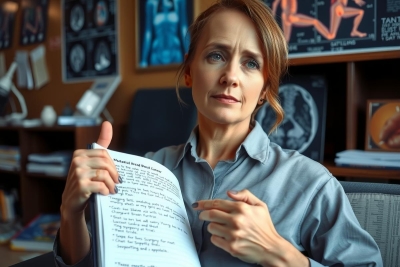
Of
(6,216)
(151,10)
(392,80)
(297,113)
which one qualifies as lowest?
(6,216)

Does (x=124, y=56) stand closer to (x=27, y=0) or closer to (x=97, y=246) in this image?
(x=27, y=0)

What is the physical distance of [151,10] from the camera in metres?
2.00

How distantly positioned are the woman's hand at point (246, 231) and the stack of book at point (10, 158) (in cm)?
188

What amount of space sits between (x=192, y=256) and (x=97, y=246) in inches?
7.7

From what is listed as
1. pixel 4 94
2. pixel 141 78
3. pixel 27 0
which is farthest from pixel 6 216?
pixel 27 0

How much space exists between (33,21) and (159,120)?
1.47 meters

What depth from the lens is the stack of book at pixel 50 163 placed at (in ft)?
6.43

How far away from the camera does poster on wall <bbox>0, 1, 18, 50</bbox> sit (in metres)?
2.82

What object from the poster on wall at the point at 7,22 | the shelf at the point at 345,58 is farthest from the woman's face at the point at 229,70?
the poster on wall at the point at 7,22

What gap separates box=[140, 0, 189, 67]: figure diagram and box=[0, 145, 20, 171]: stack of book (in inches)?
37.2

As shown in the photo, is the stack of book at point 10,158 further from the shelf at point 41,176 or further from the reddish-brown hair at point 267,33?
the reddish-brown hair at point 267,33

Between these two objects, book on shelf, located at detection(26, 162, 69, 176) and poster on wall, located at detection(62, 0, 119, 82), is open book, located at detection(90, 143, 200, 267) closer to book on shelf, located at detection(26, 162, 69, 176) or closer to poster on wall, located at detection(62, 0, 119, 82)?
book on shelf, located at detection(26, 162, 69, 176)

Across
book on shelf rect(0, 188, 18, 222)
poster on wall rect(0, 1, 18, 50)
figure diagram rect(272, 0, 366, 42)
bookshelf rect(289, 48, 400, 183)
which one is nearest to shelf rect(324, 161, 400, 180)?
bookshelf rect(289, 48, 400, 183)

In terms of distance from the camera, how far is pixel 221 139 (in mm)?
943
